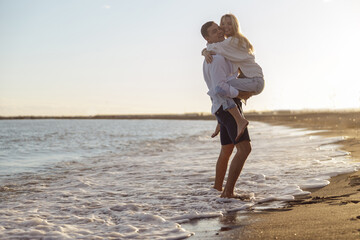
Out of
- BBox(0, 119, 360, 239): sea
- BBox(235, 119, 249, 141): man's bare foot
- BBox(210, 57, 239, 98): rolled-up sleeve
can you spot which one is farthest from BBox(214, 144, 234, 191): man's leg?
BBox(210, 57, 239, 98): rolled-up sleeve

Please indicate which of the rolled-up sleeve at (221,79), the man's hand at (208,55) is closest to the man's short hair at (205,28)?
the man's hand at (208,55)

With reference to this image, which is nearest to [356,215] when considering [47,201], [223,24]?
[223,24]

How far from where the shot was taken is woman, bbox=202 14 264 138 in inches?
173

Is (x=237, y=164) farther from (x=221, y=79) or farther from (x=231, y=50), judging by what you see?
(x=231, y=50)

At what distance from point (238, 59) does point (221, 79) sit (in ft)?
1.02

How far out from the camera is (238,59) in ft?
14.6

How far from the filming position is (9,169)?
8945 millimetres

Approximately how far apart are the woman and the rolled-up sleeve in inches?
3.4

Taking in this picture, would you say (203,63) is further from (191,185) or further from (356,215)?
(356,215)

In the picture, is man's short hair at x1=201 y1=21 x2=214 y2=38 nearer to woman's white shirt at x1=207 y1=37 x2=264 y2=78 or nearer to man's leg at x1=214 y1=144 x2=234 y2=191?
woman's white shirt at x1=207 y1=37 x2=264 y2=78

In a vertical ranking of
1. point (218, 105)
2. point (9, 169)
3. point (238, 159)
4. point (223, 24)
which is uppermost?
point (223, 24)

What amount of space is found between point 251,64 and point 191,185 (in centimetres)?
205

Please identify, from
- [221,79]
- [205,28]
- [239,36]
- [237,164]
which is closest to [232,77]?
[221,79]

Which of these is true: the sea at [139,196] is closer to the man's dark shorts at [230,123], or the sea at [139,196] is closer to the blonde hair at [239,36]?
the man's dark shorts at [230,123]
